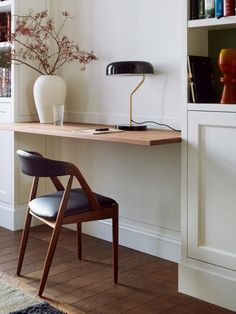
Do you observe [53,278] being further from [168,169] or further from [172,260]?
[168,169]

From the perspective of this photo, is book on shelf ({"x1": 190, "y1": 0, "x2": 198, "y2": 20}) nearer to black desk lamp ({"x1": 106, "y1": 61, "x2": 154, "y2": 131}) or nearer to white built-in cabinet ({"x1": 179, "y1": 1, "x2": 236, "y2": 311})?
white built-in cabinet ({"x1": 179, "y1": 1, "x2": 236, "y2": 311})

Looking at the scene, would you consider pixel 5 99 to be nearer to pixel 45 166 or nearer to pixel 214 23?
pixel 45 166

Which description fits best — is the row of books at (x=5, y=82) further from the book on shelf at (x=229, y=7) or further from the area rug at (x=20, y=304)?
the book on shelf at (x=229, y=7)

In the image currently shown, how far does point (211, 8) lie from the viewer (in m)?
2.27

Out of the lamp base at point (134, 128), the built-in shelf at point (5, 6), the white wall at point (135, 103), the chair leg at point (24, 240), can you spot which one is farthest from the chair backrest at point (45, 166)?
the built-in shelf at point (5, 6)

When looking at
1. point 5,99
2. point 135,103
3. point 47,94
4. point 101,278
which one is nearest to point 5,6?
point 5,99

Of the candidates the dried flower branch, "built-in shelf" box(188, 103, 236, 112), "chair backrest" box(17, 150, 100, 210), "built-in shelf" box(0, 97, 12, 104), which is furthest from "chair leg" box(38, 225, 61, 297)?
"built-in shelf" box(0, 97, 12, 104)

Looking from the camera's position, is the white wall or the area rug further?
the white wall

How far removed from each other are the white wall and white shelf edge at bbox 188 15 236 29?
43 cm

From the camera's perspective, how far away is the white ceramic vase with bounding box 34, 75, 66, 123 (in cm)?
337

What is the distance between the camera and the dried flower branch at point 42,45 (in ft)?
11.4

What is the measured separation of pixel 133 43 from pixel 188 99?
865mm

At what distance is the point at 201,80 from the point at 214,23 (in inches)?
11.4

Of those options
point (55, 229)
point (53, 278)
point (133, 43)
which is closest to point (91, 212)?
point (55, 229)
